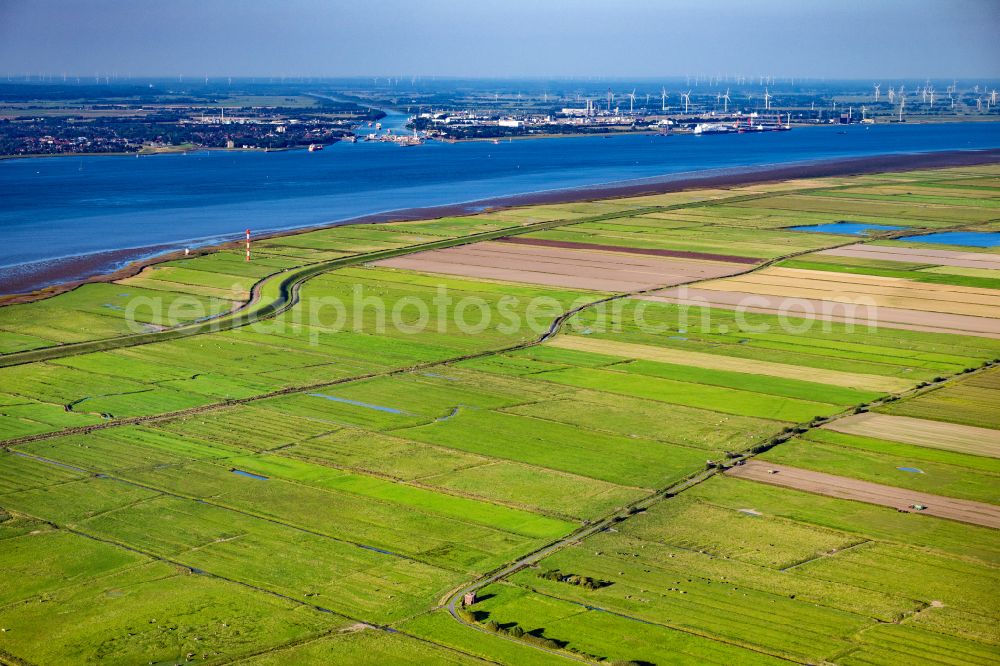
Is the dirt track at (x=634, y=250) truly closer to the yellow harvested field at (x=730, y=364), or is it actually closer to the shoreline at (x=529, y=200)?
the shoreline at (x=529, y=200)

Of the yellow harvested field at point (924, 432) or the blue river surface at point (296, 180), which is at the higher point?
the blue river surface at point (296, 180)

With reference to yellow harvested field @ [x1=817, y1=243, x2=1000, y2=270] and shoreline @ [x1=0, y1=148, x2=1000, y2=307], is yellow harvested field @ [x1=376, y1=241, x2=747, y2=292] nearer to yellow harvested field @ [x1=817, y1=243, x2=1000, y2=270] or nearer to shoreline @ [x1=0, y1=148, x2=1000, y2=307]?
yellow harvested field @ [x1=817, y1=243, x2=1000, y2=270]

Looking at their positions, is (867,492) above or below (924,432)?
Answer: below

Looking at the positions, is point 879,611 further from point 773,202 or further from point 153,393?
point 773,202

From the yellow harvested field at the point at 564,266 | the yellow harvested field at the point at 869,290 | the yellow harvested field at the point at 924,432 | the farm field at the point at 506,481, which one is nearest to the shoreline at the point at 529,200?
the farm field at the point at 506,481

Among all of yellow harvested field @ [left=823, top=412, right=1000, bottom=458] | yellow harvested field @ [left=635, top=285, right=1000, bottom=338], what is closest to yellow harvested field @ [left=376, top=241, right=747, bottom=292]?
yellow harvested field @ [left=635, top=285, right=1000, bottom=338]

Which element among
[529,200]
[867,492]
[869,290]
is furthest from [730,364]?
[529,200]

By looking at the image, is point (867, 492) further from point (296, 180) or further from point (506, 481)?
point (296, 180)
